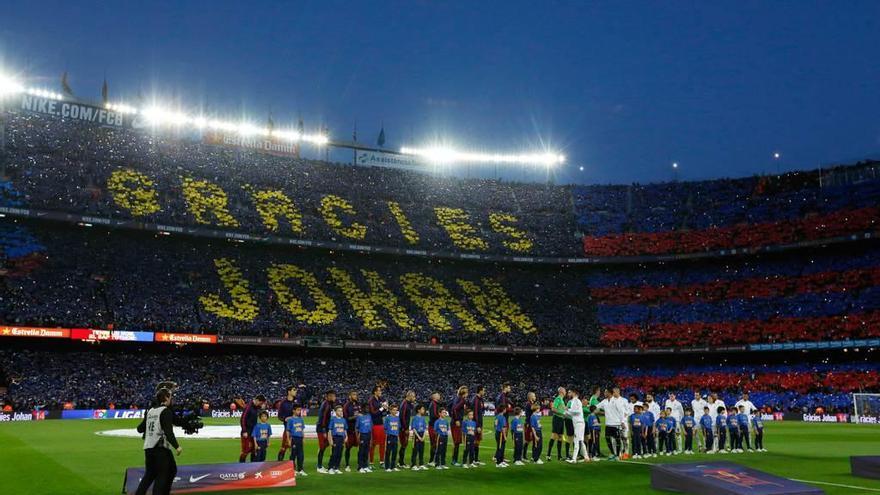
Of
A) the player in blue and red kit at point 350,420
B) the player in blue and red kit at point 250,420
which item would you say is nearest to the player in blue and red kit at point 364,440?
the player in blue and red kit at point 350,420

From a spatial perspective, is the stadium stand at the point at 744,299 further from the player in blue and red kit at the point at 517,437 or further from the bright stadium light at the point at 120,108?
the bright stadium light at the point at 120,108

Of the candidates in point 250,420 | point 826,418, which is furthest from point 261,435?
point 826,418

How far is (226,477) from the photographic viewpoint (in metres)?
16.2

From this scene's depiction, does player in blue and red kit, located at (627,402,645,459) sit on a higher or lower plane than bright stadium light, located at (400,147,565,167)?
lower

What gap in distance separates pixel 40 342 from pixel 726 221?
59.0 m

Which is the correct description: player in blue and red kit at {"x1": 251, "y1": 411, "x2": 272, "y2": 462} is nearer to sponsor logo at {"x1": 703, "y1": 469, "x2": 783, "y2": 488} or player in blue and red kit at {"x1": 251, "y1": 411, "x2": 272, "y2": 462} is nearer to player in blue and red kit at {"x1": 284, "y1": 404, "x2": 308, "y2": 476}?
player in blue and red kit at {"x1": 284, "y1": 404, "x2": 308, "y2": 476}

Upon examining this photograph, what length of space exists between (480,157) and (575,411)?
6526 centimetres

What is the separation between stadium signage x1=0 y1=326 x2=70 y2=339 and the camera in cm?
4541

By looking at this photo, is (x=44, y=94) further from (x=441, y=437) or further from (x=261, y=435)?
(x=441, y=437)

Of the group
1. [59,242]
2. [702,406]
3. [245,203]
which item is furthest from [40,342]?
[702,406]

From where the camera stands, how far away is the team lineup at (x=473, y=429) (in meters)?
19.5

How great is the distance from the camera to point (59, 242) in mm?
54969

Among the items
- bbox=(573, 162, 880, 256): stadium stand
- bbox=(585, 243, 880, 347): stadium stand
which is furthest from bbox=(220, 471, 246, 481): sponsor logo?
bbox=(573, 162, 880, 256): stadium stand

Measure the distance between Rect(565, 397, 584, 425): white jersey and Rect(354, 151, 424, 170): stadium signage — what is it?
2362 inches
